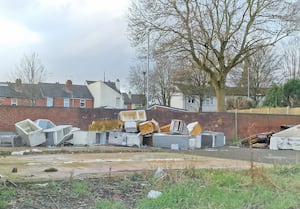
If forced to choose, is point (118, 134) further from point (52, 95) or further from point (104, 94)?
point (104, 94)

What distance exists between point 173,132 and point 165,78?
94.2 ft

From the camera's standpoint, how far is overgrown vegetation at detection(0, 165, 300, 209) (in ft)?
18.2

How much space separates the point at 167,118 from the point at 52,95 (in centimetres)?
3415

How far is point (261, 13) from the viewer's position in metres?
28.9

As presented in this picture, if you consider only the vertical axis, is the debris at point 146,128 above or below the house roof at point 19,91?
below

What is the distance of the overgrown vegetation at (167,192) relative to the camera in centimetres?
555

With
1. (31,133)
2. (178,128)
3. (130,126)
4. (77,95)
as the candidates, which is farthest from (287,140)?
(77,95)

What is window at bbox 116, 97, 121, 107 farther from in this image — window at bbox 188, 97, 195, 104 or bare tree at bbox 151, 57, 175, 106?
bare tree at bbox 151, 57, 175, 106

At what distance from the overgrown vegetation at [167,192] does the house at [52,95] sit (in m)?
38.9

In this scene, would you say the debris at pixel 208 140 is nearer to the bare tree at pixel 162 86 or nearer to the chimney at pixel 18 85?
the bare tree at pixel 162 86

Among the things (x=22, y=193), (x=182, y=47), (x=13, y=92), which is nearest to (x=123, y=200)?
(x=22, y=193)

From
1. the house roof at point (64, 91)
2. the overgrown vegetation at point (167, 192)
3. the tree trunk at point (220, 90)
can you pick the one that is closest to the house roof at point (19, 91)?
the house roof at point (64, 91)

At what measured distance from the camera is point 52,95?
55.2 metres

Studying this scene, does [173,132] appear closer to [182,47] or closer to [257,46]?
[182,47]
